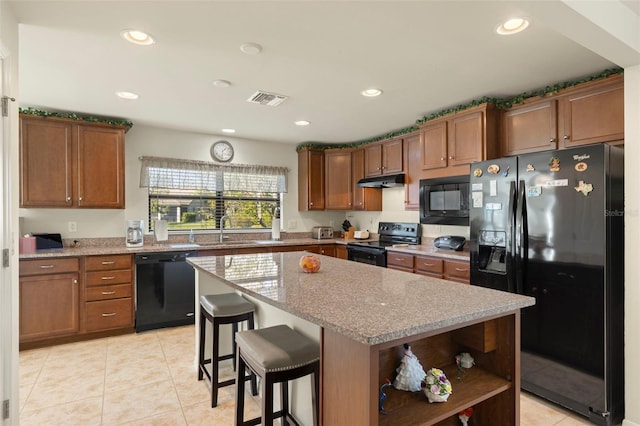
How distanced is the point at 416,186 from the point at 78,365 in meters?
3.78

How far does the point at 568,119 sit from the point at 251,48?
7.96 feet

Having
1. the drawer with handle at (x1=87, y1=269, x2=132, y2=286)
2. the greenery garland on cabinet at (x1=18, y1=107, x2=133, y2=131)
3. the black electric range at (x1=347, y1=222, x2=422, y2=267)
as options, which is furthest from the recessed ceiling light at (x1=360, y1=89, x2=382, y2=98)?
the drawer with handle at (x1=87, y1=269, x2=132, y2=286)

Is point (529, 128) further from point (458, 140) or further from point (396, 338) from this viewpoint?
point (396, 338)

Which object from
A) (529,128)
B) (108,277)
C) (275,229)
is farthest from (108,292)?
(529,128)

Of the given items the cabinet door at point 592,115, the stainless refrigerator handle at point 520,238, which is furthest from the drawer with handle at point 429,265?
the cabinet door at point 592,115

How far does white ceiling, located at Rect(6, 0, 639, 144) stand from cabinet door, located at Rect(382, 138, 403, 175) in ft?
2.75

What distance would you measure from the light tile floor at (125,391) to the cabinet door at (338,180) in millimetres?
2801

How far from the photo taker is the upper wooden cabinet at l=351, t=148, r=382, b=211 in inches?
199

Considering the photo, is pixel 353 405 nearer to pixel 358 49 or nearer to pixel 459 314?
pixel 459 314

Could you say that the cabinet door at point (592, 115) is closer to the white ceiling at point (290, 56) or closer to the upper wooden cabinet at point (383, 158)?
the white ceiling at point (290, 56)

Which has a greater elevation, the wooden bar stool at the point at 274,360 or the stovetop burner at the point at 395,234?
the stovetop burner at the point at 395,234

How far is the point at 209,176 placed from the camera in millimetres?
4773

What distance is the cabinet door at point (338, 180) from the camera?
5219 mm

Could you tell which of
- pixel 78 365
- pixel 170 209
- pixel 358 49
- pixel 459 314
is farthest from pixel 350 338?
pixel 170 209
